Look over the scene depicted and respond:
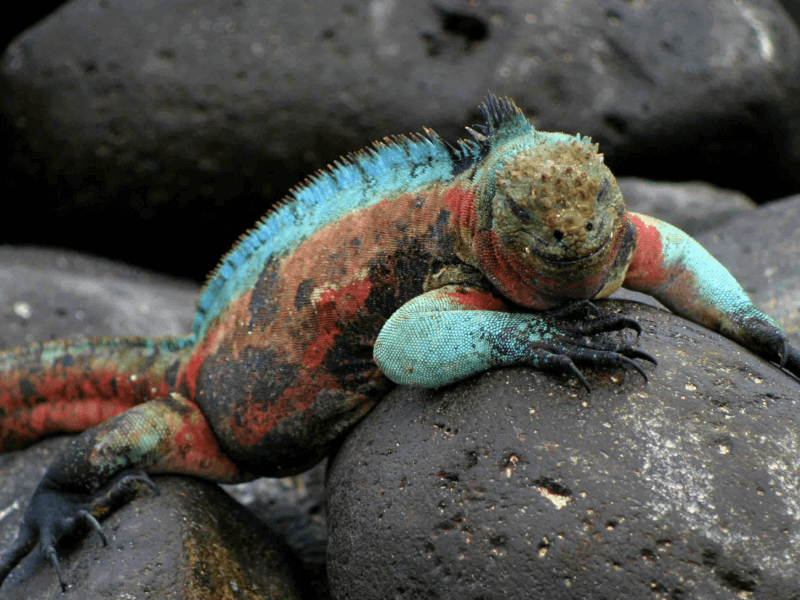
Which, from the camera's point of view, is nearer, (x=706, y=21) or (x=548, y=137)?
(x=548, y=137)

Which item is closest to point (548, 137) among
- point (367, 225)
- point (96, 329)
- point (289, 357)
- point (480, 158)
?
point (480, 158)

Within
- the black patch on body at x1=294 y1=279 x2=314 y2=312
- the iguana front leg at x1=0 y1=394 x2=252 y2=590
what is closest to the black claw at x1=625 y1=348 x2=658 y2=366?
the black patch on body at x1=294 y1=279 x2=314 y2=312

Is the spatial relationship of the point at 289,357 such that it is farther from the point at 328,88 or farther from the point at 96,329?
the point at 328,88

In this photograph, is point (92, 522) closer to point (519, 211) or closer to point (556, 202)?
point (519, 211)

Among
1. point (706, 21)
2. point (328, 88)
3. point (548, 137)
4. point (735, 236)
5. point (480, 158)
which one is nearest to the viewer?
point (548, 137)

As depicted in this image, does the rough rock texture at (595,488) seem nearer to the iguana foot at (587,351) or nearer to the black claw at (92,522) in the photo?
the iguana foot at (587,351)

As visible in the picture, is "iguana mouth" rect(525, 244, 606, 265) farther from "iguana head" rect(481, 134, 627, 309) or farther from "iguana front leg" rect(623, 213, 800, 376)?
"iguana front leg" rect(623, 213, 800, 376)
